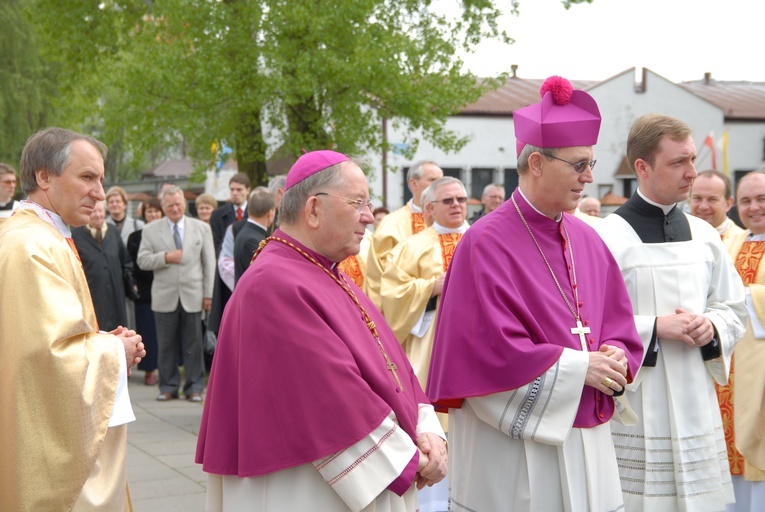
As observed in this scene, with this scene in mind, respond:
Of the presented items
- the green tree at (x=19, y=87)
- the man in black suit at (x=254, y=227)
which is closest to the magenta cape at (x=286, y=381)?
the man in black suit at (x=254, y=227)

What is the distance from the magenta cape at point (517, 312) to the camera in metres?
3.64

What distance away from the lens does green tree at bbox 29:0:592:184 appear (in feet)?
51.5

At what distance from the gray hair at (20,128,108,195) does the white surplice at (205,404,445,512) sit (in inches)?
57.2

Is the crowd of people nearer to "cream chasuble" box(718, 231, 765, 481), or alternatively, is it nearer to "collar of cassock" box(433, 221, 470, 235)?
"cream chasuble" box(718, 231, 765, 481)

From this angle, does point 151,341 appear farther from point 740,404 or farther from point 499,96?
point 499,96

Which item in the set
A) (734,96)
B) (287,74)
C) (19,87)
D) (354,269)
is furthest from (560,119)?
(734,96)

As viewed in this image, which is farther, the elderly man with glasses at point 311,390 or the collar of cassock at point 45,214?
the collar of cassock at point 45,214

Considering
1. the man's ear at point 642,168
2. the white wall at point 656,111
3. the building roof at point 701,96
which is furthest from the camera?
the white wall at point 656,111

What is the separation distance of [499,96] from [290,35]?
18405mm

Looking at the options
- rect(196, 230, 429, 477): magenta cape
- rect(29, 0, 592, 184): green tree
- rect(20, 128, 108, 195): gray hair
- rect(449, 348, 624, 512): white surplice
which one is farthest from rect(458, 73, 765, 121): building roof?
rect(196, 230, 429, 477): magenta cape

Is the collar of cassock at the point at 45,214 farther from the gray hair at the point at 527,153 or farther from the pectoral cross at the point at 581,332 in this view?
the pectoral cross at the point at 581,332

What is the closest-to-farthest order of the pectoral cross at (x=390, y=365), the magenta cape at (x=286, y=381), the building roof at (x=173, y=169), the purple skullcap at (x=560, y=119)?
1. the magenta cape at (x=286, y=381)
2. the pectoral cross at (x=390, y=365)
3. the purple skullcap at (x=560, y=119)
4. the building roof at (x=173, y=169)

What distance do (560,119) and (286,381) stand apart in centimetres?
164

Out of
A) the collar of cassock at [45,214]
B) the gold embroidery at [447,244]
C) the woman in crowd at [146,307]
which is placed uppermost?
the collar of cassock at [45,214]
